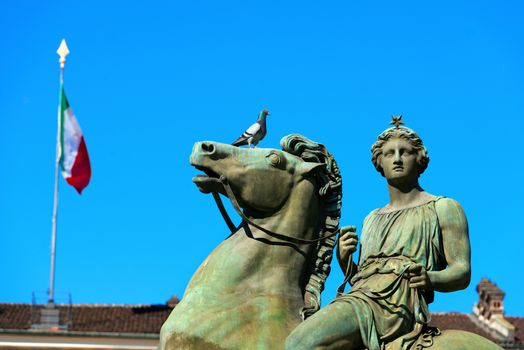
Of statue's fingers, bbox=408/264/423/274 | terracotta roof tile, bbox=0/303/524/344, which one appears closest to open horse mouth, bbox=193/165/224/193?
statue's fingers, bbox=408/264/423/274

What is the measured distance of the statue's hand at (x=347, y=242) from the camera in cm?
1036

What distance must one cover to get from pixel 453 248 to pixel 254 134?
2641 millimetres

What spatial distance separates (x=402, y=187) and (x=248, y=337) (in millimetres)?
1775

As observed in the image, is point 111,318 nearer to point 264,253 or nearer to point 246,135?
point 246,135

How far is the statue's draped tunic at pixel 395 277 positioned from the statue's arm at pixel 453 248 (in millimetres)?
63

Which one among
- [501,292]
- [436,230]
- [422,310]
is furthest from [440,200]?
[501,292]

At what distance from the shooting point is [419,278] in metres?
9.92

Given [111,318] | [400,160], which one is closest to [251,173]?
[400,160]

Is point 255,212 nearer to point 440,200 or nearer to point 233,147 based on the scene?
point 233,147

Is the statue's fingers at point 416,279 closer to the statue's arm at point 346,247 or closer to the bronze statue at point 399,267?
the bronze statue at point 399,267

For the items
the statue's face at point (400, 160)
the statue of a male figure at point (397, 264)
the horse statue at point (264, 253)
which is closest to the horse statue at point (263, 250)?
the horse statue at point (264, 253)

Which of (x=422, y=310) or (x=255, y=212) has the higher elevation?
(x=255, y=212)

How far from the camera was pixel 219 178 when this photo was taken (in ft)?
34.1

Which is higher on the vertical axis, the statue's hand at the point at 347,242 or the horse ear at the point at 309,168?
the horse ear at the point at 309,168
